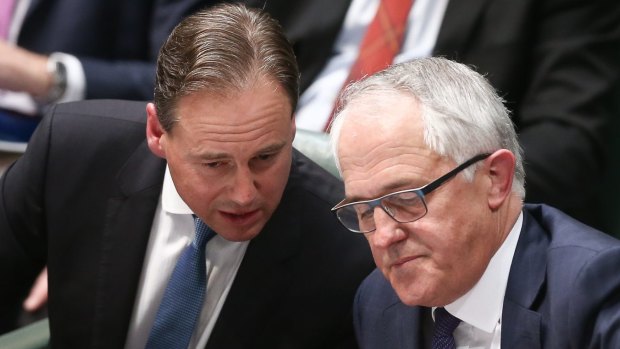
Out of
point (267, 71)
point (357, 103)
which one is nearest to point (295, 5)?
point (267, 71)

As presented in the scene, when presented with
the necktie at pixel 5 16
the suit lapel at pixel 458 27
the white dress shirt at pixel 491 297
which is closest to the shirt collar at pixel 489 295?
the white dress shirt at pixel 491 297

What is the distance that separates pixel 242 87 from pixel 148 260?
393 millimetres

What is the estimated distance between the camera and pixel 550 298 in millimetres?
1503

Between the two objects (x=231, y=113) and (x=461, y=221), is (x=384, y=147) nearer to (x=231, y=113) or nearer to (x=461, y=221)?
(x=461, y=221)

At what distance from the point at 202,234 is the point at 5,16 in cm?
91

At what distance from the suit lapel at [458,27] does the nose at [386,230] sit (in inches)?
30.9

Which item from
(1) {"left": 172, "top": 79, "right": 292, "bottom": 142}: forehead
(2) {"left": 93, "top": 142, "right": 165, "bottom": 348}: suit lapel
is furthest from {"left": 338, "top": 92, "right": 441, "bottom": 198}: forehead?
(2) {"left": 93, "top": 142, "right": 165, "bottom": 348}: suit lapel

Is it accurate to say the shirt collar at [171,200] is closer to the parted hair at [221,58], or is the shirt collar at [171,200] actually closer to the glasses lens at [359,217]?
the parted hair at [221,58]

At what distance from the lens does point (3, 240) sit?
197 cm

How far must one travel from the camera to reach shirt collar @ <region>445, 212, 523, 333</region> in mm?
1576

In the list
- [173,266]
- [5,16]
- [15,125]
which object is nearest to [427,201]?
[173,266]

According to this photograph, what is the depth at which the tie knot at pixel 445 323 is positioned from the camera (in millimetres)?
1602

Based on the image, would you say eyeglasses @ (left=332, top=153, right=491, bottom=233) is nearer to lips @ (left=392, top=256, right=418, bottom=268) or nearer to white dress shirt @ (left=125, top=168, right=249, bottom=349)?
lips @ (left=392, top=256, right=418, bottom=268)

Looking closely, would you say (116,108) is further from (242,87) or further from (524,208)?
(524,208)
